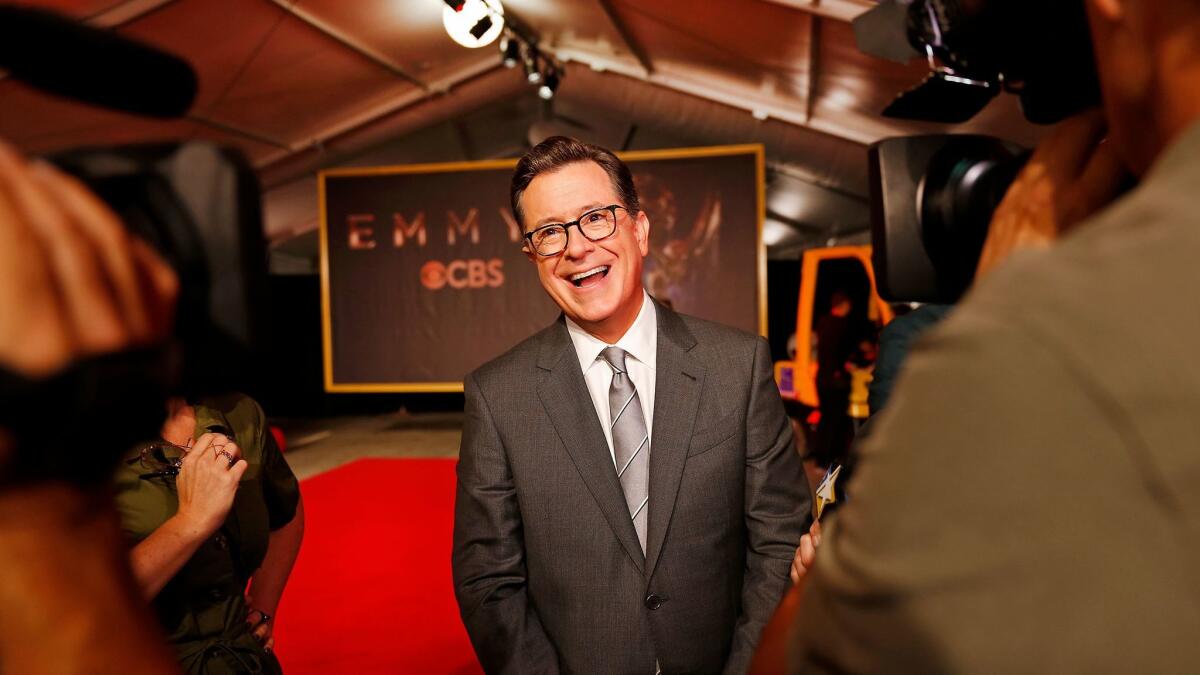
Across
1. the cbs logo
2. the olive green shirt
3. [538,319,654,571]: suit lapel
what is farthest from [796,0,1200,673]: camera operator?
the cbs logo

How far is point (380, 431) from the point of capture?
9586mm

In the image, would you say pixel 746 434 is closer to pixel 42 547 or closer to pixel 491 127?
pixel 42 547

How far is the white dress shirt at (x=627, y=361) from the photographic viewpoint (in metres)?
1.53

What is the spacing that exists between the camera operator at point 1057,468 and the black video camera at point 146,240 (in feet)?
1.38

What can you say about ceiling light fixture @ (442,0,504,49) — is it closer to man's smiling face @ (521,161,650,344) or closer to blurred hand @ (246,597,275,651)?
man's smiling face @ (521,161,650,344)

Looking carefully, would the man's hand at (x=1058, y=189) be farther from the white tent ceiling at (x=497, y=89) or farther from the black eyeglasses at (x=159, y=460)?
the white tent ceiling at (x=497, y=89)

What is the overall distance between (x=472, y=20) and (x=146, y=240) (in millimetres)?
5028

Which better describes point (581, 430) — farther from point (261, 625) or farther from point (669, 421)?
point (261, 625)

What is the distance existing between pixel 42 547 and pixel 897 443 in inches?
18.9

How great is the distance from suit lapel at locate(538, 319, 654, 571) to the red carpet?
72.5 inches

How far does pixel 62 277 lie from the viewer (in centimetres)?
37

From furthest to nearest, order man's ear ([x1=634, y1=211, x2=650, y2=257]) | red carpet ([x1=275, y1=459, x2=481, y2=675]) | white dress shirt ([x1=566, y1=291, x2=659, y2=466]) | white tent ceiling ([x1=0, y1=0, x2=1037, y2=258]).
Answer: white tent ceiling ([x1=0, y1=0, x2=1037, y2=258]) → red carpet ([x1=275, y1=459, x2=481, y2=675]) → man's ear ([x1=634, y1=211, x2=650, y2=257]) → white dress shirt ([x1=566, y1=291, x2=659, y2=466])

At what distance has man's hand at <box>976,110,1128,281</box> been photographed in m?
0.54

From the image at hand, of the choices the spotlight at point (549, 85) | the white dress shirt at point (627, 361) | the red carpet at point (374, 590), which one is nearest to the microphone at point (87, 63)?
the white dress shirt at point (627, 361)
